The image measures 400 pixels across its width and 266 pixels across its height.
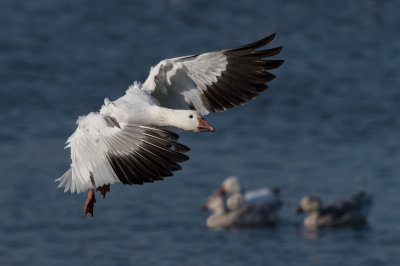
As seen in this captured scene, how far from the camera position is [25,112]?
19984mm

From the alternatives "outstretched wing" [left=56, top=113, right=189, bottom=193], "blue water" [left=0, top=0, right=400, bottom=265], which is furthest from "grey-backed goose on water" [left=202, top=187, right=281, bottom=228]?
"outstretched wing" [left=56, top=113, right=189, bottom=193]

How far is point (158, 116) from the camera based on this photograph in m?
8.74

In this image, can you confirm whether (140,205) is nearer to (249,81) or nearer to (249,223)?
(249,223)

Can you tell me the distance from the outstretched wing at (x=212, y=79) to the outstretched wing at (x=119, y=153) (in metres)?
1.06

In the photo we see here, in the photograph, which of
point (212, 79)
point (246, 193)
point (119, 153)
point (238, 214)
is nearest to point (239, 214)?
point (238, 214)

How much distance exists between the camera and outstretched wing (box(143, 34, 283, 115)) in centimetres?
927

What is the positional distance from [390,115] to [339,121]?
1233 mm

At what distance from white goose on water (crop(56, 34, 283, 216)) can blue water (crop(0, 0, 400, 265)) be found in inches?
235

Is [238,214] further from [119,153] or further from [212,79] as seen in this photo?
[119,153]

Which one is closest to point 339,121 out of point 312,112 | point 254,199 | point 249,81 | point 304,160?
point 312,112

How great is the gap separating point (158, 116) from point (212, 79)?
0.96 meters

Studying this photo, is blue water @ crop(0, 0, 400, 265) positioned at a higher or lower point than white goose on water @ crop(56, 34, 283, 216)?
A: higher

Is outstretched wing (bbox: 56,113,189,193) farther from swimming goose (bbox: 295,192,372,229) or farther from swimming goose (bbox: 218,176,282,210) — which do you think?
swimming goose (bbox: 218,176,282,210)

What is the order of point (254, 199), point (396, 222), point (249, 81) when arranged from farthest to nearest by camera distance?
point (254, 199) → point (396, 222) → point (249, 81)
